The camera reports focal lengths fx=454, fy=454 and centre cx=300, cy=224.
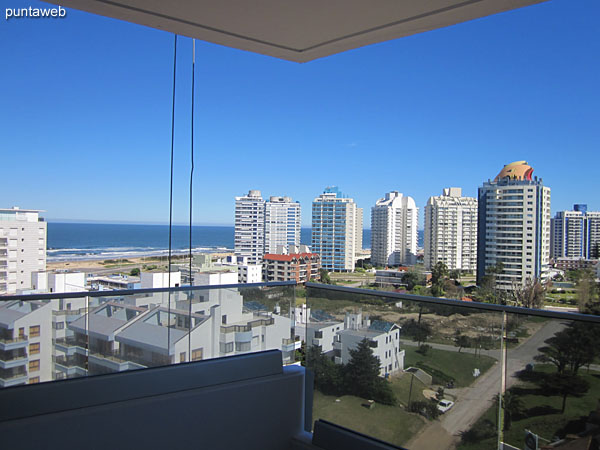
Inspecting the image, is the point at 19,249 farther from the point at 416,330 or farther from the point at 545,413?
the point at 545,413

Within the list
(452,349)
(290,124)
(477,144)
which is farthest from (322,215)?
(452,349)

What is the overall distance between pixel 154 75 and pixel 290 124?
38.4 ft

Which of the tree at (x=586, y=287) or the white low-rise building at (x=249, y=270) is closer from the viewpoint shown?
the white low-rise building at (x=249, y=270)

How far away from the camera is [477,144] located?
35.2 m

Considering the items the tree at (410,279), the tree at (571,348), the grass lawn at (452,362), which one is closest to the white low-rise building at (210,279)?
the grass lawn at (452,362)

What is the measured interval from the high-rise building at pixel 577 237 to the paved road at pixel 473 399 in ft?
55.0

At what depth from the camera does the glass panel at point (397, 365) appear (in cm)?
270

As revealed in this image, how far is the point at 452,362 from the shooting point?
289 centimetres

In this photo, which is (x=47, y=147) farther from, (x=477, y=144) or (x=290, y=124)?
(x=477, y=144)

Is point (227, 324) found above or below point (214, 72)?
below

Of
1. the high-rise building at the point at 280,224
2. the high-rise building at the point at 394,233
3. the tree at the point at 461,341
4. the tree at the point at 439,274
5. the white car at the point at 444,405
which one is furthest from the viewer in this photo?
the high-rise building at the point at 394,233

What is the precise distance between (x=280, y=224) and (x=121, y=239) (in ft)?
49.1

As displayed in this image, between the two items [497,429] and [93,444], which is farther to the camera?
[497,429]

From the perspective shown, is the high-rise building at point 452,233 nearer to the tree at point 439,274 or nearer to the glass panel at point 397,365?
the tree at point 439,274
